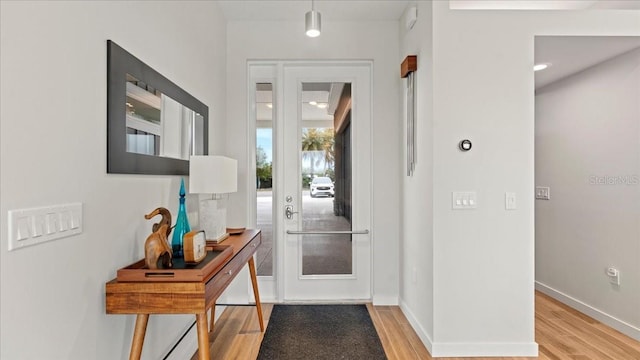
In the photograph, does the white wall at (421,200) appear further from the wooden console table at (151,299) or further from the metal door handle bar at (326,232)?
the wooden console table at (151,299)

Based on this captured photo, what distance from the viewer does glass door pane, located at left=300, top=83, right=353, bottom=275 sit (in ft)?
11.3

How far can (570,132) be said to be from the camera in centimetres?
320

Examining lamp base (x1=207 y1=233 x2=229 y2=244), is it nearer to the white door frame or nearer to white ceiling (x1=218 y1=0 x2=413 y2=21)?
the white door frame

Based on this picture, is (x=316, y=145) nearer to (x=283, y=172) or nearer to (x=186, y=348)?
(x=283, y=172)

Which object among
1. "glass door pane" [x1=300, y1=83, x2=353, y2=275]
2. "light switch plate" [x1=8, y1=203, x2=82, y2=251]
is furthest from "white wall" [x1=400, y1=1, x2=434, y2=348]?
"light switch plate" [x1=8, y1=203, x2=82, y2=251]

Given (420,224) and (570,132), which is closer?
(420,224)

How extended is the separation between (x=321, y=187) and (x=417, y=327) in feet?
5.09

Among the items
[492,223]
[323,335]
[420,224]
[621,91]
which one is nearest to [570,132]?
[621,91]

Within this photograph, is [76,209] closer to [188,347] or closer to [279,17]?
[188,347]

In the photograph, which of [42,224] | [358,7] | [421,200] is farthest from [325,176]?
[42,224]

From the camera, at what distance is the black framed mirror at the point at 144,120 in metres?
1.51

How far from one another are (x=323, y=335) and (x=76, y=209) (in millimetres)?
2030

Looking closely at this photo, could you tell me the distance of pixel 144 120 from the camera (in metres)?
1.76

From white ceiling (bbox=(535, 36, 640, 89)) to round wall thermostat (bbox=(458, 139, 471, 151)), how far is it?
906 mm
